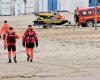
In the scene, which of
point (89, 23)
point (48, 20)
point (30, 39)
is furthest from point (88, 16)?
point (30, 39)

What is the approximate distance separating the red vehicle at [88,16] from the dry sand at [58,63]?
15713mm

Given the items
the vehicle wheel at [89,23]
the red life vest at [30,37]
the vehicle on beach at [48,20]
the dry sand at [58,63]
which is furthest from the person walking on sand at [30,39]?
the vehicle wheel at [89,23]

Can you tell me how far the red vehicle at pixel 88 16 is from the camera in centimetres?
5075

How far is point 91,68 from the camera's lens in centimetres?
2130

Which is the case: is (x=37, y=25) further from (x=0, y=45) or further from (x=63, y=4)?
(x=63, y=4)

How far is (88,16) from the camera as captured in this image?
168 feet

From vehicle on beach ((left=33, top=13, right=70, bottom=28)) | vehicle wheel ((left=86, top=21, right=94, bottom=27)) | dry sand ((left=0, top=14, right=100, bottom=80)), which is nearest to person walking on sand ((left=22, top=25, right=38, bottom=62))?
dry sand ((left=0, top=14, right=100, bottom=80))

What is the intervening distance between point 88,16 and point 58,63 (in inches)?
1102

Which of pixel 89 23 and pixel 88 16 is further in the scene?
pixel 89 23

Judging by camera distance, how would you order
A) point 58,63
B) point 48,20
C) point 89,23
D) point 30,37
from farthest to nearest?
point 89,23 → point 48,20 → point 30,37 → point 58,63

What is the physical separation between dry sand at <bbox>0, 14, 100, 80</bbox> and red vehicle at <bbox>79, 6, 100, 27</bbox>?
15.7m

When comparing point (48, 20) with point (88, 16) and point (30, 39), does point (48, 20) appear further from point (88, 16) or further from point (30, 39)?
point (30, 39)

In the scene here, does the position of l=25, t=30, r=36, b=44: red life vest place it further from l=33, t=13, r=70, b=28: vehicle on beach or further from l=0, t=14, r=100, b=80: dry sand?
l=33, t=13, r=70, b=28: vehicle on beach

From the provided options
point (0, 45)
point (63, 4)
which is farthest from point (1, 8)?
point (0, 45)
